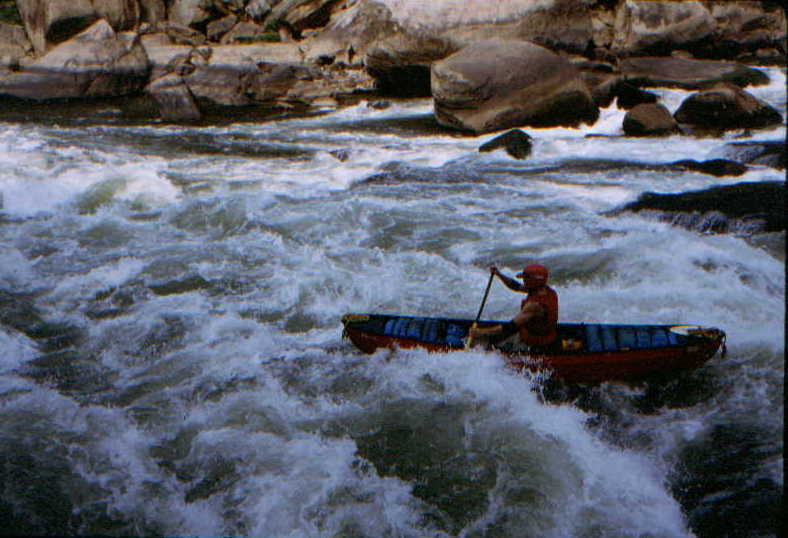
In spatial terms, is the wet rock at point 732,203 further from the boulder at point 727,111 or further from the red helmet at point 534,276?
the red helmet at point 534,276

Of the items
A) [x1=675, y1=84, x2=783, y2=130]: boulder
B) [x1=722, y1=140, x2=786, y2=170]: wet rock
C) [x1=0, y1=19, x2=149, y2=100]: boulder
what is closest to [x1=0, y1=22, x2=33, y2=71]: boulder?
[x1=0, y1=19, x2=149, y2=100]: boulder

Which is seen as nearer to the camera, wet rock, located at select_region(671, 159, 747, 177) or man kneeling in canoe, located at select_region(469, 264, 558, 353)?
man kneeling in canoe, located at select_region(469, 264, 558, 353)

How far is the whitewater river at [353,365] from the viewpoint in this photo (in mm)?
4070

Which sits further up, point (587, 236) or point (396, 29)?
point (396, 29)

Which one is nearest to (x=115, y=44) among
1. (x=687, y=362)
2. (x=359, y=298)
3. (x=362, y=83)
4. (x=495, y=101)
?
(x=362, y=83)

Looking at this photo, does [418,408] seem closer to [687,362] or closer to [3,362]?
[687,362]

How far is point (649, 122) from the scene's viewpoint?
12.0m

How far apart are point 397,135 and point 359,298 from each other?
705 cm

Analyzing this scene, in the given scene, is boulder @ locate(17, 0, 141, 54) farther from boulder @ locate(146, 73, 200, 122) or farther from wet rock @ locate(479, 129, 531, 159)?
wet rock @ locate(479, 129, 531, 159)

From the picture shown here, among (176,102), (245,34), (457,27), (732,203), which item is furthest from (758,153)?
(245,34)

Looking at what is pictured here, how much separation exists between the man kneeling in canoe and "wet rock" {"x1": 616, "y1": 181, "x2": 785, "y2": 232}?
3836mm

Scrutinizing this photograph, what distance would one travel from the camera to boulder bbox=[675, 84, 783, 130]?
39.2 feet

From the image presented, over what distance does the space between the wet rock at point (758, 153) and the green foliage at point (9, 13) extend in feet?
65.6

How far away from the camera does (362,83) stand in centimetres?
1750
